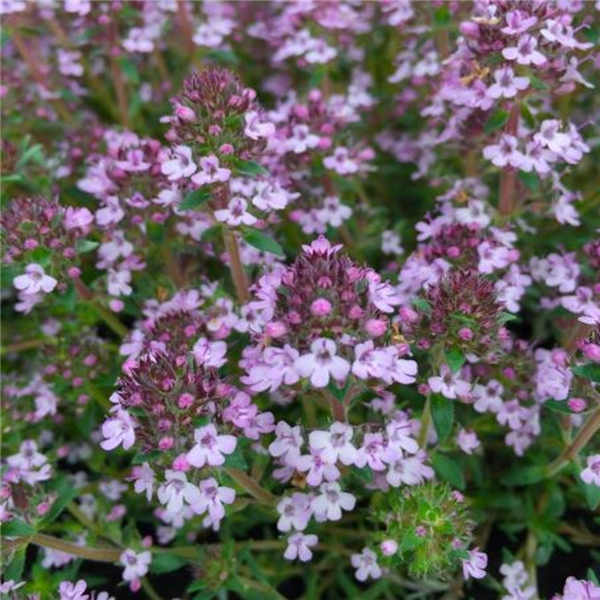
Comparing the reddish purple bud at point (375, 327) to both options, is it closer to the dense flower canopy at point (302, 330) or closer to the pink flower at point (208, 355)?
the dense flower canopy at point (302, 330)

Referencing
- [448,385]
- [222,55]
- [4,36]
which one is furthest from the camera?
[222,55]

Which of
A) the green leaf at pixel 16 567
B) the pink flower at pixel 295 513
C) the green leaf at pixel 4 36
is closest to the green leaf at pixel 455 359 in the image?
the pink flower at pixel 295 513

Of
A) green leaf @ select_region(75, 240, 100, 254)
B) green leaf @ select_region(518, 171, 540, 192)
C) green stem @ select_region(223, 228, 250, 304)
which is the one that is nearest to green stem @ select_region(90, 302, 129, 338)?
green leaf @ select_region(75, 240, 100, 254)

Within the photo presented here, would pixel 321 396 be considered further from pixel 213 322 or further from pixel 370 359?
pixel 213 322

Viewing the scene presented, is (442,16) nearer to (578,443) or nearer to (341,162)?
(341,162)

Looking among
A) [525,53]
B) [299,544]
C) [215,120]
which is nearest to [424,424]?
[299,544]

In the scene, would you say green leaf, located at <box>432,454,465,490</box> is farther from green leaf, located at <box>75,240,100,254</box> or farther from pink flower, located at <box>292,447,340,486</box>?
green leaf, located at <box>75,240,100,254</box>

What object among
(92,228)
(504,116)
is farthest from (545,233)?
(92,228)
